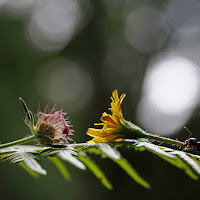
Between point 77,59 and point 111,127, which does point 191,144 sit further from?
point 77,59

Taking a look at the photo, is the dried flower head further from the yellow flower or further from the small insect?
the small insect

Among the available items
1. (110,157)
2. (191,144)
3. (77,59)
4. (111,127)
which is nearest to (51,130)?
(111,127)

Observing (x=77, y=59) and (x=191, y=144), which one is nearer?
(x=191, y=144)

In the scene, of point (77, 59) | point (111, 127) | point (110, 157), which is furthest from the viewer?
point (77, 59)

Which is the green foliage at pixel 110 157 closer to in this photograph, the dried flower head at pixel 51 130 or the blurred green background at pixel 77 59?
the dried flower head at pixel 51 130

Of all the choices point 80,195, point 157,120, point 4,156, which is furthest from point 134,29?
point 4,156

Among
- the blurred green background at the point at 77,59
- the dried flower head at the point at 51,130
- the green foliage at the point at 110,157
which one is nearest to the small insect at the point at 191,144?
the green foliage at the point at 110,157

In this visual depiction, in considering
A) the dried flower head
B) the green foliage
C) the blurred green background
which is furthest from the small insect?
the blurred green background
